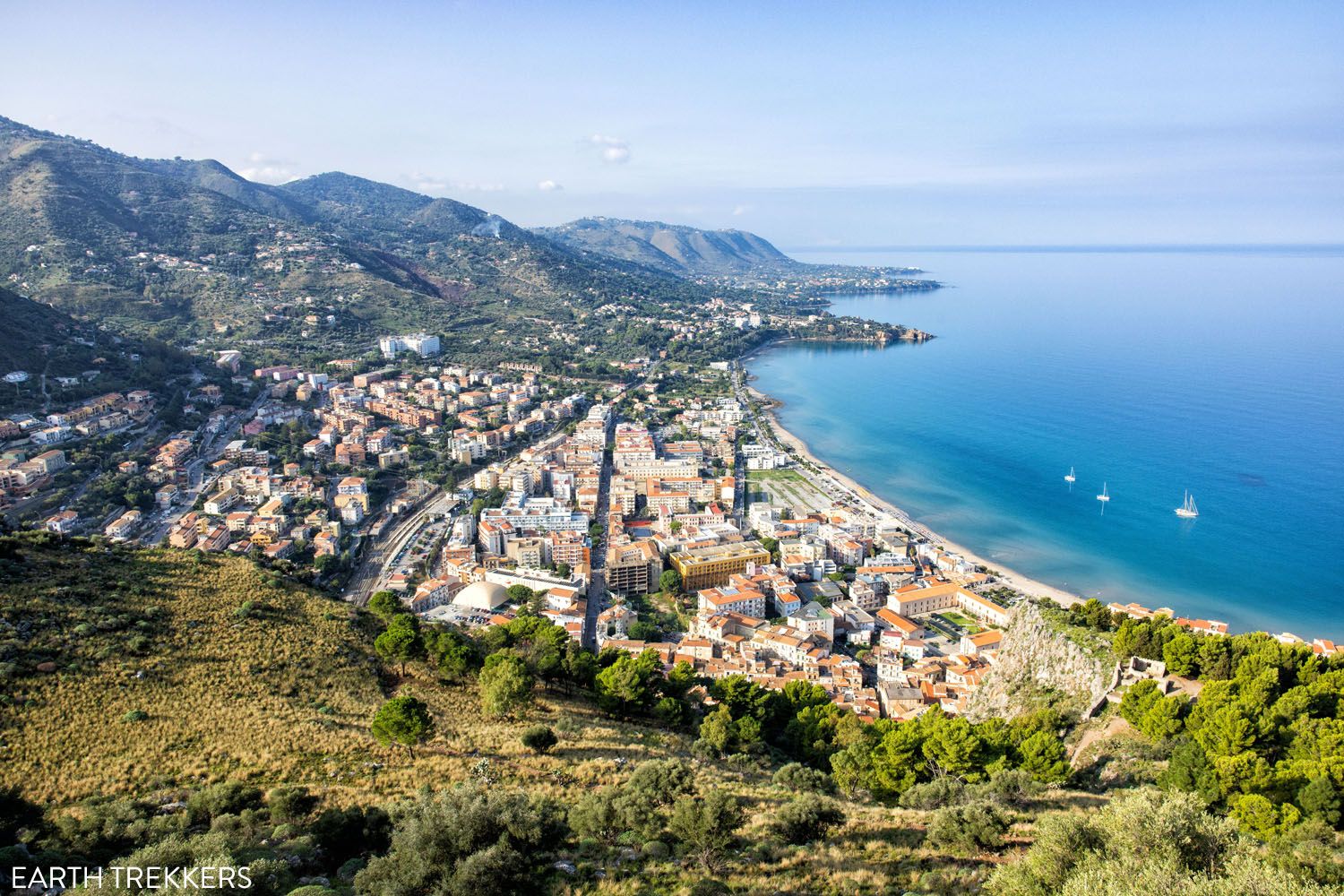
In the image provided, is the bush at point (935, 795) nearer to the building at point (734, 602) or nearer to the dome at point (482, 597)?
the building at point (734, 602)

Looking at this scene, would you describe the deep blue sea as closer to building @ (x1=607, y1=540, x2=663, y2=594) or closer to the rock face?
the rock face

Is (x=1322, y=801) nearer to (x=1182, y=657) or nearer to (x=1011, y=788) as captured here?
(x=1011, y=788)

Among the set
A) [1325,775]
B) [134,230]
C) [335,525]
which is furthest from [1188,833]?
[134,230]

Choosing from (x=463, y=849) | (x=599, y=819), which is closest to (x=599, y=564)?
(x=599, y=819)

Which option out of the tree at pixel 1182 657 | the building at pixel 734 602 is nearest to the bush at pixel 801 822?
the tree at pixel 1182 657

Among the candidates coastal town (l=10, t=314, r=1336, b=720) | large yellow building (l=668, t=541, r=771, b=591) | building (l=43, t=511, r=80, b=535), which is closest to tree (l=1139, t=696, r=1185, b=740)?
coastal town (l=10, t=314, r=1336, b=720)

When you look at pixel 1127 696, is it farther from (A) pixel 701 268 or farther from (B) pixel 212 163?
(A) pixel 701 268
